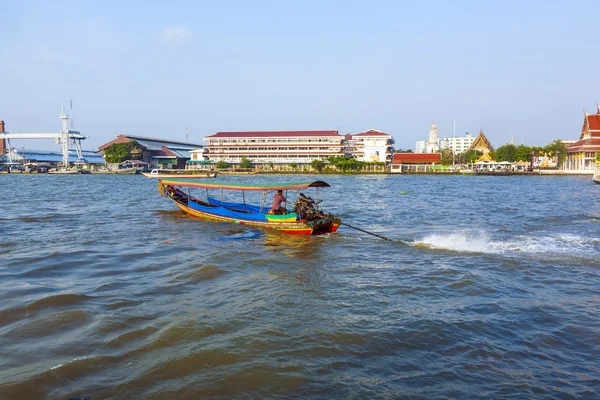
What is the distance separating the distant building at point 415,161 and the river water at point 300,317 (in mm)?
60077

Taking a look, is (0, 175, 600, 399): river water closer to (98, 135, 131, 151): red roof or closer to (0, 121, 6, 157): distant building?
(98, 135, 131, 151): red roof

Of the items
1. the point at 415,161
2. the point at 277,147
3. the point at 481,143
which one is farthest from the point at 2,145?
the point at 481,143

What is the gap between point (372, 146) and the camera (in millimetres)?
73125

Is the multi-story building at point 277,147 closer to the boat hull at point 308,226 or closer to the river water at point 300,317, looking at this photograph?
the boat hull at point 308,226

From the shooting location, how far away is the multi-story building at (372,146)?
238ft

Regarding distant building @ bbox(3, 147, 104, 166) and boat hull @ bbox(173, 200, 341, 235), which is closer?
boat hull @ bbox(173, 200, 341, 235)

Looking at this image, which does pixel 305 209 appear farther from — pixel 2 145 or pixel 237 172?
pixel 2 145

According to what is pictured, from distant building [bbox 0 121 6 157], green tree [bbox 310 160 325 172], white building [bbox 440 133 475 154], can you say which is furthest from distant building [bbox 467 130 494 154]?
distant building [bbox 0 121 6 157]

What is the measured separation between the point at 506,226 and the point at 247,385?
12663mm

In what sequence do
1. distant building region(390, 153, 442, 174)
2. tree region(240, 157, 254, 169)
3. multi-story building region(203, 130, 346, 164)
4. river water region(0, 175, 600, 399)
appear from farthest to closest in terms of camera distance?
multi-story building region(203, 130, 346, 164), distant building region(390, 153, 442, 174), tree region(240, 157, 254, 169), river water region(0, 175, 600, 399)

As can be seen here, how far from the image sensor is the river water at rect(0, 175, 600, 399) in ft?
14.6

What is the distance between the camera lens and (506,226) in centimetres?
1466

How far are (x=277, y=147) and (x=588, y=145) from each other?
43.9 metres

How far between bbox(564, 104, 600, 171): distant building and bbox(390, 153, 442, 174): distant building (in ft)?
65.7
